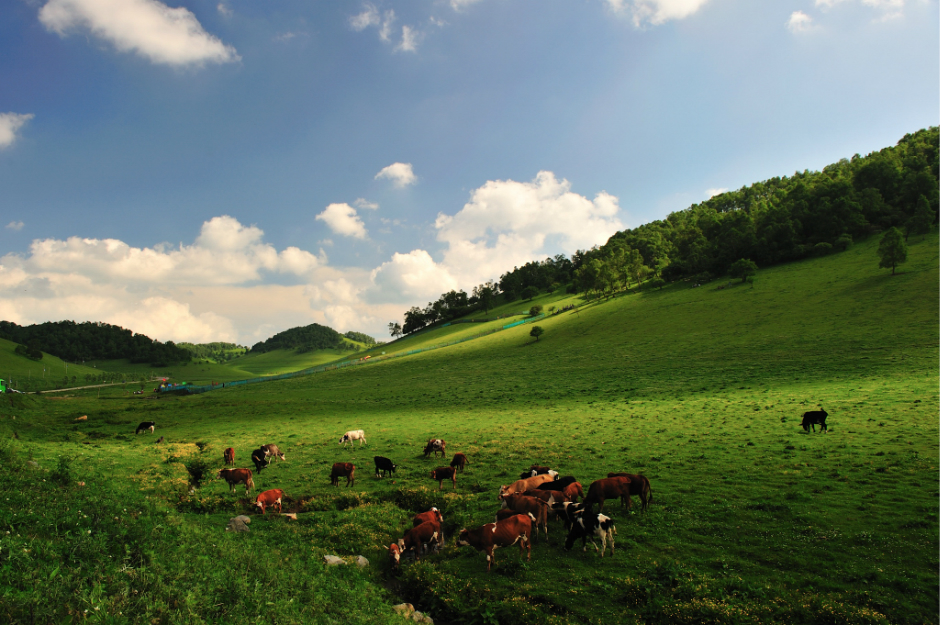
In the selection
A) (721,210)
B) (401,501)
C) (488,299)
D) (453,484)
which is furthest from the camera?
(721,210)

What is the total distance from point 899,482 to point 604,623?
13.3 metres

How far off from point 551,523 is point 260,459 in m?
15.3

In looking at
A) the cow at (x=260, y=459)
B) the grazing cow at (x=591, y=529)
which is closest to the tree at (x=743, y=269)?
the grazing cow at (x=591, y=529)

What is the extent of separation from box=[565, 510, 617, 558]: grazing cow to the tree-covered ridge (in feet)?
643

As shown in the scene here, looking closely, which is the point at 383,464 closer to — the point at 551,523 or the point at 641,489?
the point at 551,523

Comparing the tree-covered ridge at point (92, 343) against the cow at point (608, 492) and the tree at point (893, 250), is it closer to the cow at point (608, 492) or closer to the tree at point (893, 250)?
the cow at point (608, 492)

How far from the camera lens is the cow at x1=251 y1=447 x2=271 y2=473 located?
20.3 m

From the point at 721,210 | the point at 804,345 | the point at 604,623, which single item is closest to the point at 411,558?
the point at 604,623

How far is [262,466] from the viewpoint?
2061 centimetres

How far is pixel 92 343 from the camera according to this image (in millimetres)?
177375

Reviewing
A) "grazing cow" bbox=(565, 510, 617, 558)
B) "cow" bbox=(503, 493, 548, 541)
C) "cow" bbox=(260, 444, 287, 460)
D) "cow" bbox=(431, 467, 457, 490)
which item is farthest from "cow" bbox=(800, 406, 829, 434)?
"cow" bbox=(260, 444, 287, 460)

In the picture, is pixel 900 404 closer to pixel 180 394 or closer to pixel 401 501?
pixel 401 501

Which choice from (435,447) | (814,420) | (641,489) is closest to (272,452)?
(435,447)

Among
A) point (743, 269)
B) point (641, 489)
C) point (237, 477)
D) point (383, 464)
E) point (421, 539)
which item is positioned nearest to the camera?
point (421, 539)
